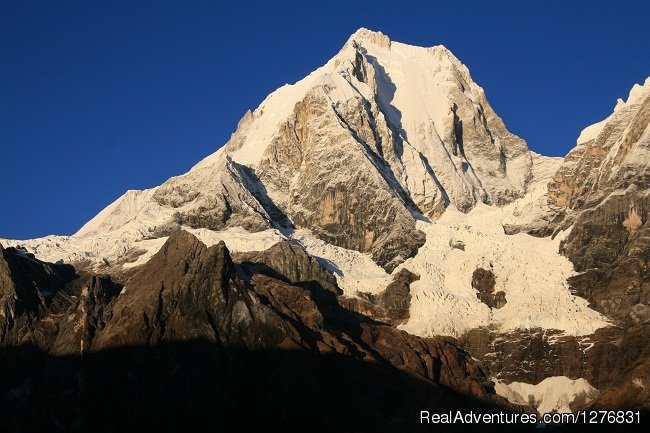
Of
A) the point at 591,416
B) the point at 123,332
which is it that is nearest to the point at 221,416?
the point at 123,332

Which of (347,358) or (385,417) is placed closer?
(385,417)

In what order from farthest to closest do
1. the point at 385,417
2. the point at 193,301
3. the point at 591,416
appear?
the point at 193,301
the point at 385,417
the point at 591,416

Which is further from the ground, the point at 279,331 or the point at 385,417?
the point at 279,331

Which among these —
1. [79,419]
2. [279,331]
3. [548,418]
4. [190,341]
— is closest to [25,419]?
[79,419]

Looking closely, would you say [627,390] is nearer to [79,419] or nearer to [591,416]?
[591,416]

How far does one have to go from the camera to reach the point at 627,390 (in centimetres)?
17738

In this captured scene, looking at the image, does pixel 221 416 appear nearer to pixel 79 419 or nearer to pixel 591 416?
pixel 79 419

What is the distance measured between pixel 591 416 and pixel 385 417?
90.9 ft

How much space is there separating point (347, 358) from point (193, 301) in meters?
23.1

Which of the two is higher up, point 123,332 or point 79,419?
point 123,332

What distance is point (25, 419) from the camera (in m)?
183

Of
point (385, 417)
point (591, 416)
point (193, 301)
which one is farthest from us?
point (193, 301)

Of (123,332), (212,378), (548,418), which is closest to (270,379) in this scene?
(212,378)

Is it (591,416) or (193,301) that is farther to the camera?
(193,301)
